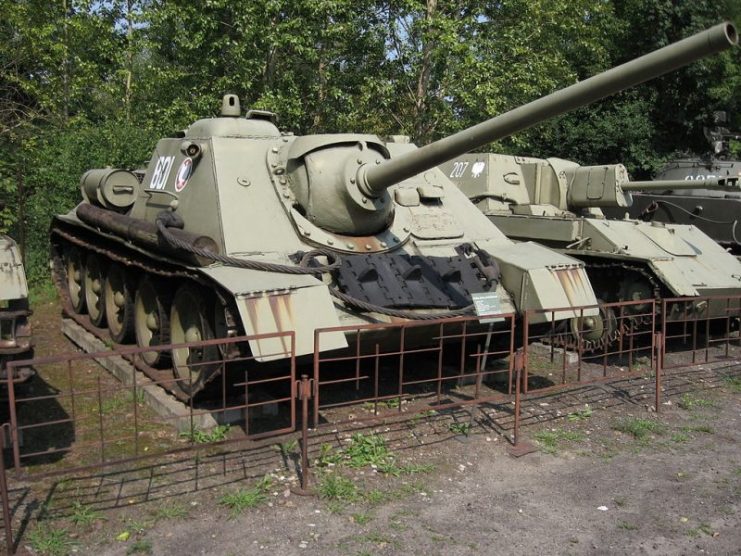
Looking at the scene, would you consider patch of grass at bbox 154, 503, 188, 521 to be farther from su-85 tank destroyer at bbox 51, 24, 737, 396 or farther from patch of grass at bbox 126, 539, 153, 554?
su-85 tank destroyer at bbox 51, 24, 737, 396

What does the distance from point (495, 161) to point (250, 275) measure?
252 inches

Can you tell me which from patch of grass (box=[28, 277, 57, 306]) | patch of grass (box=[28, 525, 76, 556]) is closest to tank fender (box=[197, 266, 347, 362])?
patch of grass (box=[28, 525, 76, 556])

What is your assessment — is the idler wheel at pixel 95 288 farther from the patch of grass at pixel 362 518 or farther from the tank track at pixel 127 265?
the patch of grass at pixel 362 518

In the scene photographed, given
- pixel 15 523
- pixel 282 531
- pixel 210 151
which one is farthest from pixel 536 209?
pixel 15 523

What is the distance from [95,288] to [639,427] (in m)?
6.25

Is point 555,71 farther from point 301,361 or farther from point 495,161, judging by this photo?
point 301,361

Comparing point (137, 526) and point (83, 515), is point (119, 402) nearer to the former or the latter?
point (83, 515)

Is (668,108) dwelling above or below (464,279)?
above

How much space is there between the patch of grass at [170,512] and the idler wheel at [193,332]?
3.86ft

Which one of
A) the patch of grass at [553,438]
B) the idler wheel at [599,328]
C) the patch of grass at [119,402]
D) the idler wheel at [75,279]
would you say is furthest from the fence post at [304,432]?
the idler wheel at [75,279]

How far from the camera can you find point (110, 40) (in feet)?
58.0

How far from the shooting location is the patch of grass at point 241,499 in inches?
173

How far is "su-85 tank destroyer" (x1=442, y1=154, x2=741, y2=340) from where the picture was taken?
8562mm

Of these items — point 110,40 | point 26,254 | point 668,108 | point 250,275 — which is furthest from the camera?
point 668,108
